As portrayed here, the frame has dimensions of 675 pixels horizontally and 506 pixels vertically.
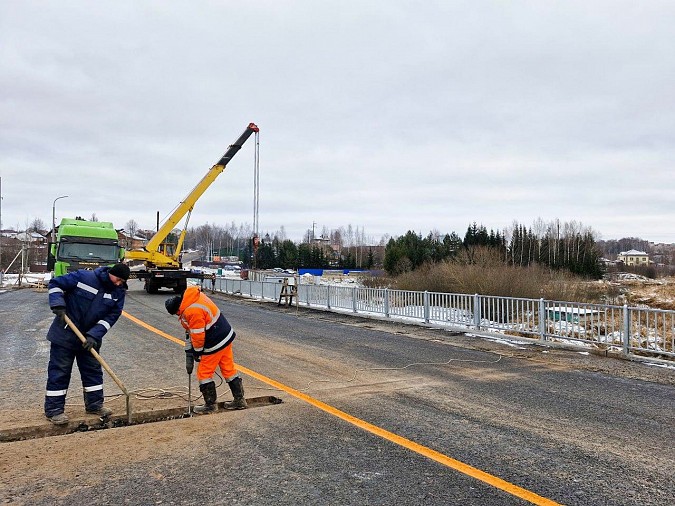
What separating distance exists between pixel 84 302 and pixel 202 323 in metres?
1.23

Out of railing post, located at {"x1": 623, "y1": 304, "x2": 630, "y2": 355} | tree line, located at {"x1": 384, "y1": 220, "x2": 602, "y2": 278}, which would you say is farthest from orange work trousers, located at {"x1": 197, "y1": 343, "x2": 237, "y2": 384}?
tree line, located at {"x1": 384, "y1": 220, "x2": 602, "y2": 278}

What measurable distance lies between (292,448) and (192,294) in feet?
6.98

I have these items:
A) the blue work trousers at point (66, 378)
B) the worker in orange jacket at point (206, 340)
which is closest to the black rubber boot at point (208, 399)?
the worker in orange jacket at point (206, 340)

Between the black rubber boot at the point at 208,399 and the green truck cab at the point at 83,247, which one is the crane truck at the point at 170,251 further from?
the black rubber boot at the point at 208,399

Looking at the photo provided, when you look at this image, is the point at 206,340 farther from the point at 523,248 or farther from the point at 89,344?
the point at 523,248

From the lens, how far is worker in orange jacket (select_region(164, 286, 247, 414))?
18.1 ft

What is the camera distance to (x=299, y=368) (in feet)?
26.5

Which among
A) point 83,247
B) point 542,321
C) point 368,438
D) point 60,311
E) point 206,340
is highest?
point 83,247

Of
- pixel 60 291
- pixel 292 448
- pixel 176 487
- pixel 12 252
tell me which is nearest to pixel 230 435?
pixel 292 448

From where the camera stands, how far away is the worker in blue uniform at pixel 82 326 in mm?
5117

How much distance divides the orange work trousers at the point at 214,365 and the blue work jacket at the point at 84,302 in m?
1.09

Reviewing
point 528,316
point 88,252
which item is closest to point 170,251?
point 88,252

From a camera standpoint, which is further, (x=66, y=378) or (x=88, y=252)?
(x=88, y=252)

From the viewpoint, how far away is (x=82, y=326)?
5324 millimetres
